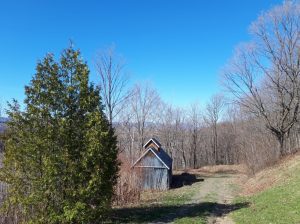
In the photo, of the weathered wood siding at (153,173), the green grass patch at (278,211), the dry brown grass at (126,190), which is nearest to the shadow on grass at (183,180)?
the weathered wood siding at (153,173)

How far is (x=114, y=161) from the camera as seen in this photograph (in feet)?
43.4

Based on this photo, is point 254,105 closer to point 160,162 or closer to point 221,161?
point 160,162

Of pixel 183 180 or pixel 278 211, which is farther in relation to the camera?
pixel 183 180

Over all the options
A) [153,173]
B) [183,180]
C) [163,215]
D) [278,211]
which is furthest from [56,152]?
[183,180]

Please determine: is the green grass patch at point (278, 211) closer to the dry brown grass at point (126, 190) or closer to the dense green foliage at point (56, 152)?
the dense green foliage at point (56, 152)

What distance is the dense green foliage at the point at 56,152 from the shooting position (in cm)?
1095

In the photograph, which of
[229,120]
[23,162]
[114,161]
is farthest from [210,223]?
[229,120]

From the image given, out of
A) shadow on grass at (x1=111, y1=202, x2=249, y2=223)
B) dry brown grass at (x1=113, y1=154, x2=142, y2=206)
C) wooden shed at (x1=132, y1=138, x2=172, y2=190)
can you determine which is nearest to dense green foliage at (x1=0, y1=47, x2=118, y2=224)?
shadow on grass at (x1=111, y1=202, x2=249, y2=223)

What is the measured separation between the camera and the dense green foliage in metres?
10.9

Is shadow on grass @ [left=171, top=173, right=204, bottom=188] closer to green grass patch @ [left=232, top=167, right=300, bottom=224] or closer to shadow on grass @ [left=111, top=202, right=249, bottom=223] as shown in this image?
shadow on grass @ [left=111, top=202, right=249, bottom=223]

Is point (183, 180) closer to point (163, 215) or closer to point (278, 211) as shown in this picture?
point (163, 215)

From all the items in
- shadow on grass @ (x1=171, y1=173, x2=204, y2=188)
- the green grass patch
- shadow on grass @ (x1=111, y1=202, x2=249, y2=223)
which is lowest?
shadow on grass @ (x1=111, y1=202, x2=249, y2=223)

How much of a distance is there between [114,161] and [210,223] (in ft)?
15.6

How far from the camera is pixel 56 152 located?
11289mm
